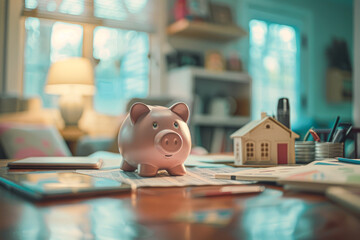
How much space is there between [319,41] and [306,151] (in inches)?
180

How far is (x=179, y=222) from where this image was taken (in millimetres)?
332

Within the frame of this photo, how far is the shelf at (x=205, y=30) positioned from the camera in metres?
3.55

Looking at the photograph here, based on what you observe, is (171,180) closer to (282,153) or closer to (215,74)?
(282,153)

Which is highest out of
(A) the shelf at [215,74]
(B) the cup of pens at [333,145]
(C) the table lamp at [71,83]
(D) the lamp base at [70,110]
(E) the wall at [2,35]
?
(E) the wall at [2,35]

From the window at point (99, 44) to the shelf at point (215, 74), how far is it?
483 millimetres

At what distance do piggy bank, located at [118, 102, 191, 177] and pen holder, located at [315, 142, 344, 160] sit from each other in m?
0.46

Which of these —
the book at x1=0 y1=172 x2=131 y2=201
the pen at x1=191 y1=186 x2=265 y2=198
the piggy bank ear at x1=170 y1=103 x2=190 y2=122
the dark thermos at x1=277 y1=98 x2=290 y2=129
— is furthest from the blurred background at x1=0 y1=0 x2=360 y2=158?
the pen at x1=191 y1=186 x2=265 y2=198

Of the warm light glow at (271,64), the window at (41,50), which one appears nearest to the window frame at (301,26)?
the warm light glow at (271,64)

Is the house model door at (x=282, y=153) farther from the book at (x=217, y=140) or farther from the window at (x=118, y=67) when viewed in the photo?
the window at (x=118, y=67)

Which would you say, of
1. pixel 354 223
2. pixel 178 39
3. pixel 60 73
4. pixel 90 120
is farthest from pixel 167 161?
pixel 178 39

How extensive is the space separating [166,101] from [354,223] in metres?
2.40

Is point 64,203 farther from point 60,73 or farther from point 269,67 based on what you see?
point 269,67

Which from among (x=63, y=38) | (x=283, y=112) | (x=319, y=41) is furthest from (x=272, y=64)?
(x=283, y=112)

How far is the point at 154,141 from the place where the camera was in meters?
0.65
